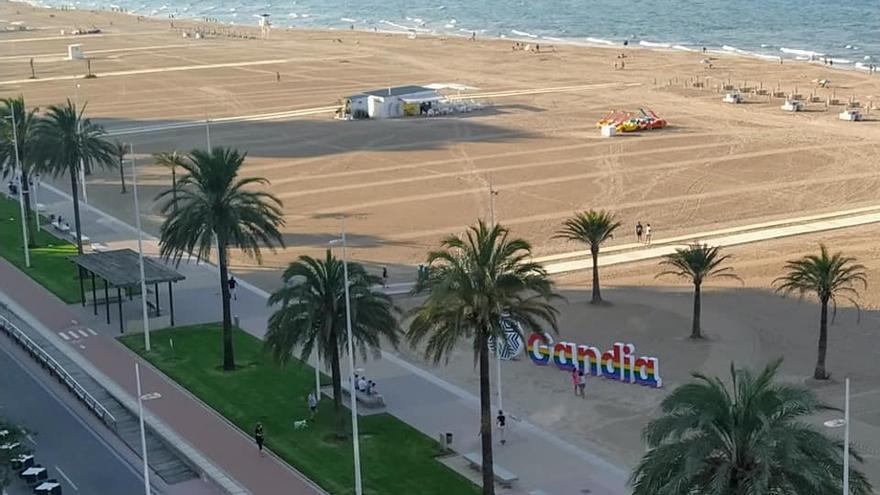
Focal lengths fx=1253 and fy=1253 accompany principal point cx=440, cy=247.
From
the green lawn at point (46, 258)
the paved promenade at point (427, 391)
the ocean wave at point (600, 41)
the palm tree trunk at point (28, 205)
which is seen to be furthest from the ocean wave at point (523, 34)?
the paved promenade at point (427, 391)

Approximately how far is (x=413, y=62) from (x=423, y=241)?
82480mm

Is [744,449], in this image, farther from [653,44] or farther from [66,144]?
[653,44]

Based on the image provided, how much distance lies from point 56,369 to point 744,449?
28094 mm

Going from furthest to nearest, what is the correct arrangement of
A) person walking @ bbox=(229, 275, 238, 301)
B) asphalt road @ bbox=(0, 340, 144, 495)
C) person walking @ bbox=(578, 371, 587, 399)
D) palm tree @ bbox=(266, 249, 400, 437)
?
person walking @ bbox=(229, 275, 238, 301) → person walking @ bbox=(578, 371, 587, 399) → palm tree @ bbox=(266, 249, 400, 437) → asphalt road @ bbox=(0, 340, 144, 495)

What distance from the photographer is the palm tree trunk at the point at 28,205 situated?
219 feet

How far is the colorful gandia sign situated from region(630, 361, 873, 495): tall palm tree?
1651 cm

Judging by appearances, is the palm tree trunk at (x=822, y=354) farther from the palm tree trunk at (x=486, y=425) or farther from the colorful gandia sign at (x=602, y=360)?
the palm tree trunk at (x=486, y=425)

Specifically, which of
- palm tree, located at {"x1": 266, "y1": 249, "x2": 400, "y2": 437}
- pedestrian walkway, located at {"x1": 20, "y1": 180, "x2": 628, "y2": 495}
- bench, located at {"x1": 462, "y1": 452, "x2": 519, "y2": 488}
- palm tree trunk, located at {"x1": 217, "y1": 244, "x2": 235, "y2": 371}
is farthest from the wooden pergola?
bench, located at {"x1": 462, "y1": 452, "x2": 519, "y2": 488}

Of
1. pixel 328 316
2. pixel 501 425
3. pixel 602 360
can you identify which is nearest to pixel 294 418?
pixel 328 316

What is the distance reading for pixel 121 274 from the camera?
51.1m

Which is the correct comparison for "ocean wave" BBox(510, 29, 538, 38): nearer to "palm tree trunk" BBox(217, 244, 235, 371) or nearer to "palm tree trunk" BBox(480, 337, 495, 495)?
"palm tree trunk" BBox(217, 244, 235, 371)

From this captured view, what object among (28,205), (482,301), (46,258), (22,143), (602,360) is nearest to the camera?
(482,301)

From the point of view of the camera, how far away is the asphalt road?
115 feet

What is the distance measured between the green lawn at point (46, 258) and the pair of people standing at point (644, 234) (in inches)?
1066
